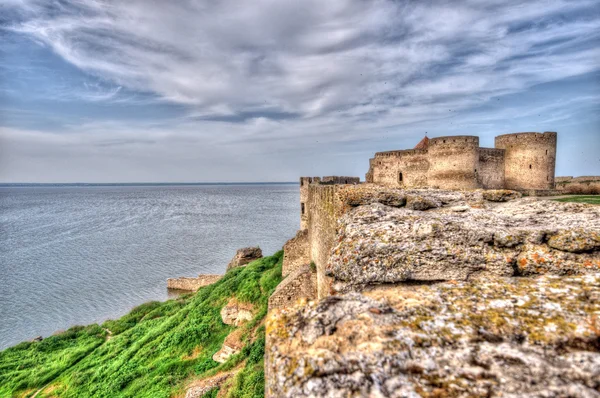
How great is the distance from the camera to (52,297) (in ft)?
102

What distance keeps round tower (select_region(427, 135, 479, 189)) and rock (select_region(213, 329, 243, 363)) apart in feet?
61.6

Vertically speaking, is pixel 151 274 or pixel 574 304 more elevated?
pixel 574 304

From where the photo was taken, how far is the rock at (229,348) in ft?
39.2

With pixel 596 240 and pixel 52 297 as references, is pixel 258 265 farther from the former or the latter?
pixel 52 297

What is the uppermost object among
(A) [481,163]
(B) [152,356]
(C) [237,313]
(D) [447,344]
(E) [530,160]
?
(E) [530,160]

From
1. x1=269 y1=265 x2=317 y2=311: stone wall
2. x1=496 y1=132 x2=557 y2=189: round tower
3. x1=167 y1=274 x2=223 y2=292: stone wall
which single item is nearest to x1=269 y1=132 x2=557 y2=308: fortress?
x1=496 y1=132 x2=557 y2=189: round tower

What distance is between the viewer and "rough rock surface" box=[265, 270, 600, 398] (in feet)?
6.56

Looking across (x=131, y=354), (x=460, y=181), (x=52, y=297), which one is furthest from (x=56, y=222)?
(x=460, y=181)

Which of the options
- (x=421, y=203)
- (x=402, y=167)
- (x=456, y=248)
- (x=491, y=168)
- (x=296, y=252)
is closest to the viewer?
(x=456, y=248)

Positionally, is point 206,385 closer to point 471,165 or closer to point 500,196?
point 500,196

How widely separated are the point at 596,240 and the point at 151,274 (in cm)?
4043

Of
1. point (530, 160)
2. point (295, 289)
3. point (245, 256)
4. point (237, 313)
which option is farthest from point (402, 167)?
point (295, 289)

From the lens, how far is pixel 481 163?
25203mm

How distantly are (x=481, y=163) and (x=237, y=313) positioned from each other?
2197cm
